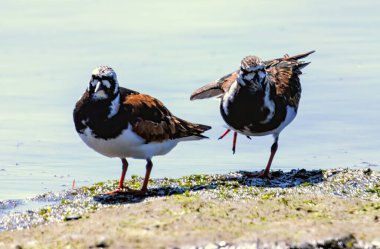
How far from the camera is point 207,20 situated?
1523cm

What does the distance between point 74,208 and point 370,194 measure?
2271 mm

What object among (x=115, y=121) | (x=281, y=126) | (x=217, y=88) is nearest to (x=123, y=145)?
(x=115, y=121)

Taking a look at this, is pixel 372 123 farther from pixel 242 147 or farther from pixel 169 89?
pixel 169 89

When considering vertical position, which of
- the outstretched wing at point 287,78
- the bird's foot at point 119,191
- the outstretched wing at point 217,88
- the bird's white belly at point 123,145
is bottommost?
the bird's foot at point 119,191

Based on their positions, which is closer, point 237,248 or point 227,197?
point 237,248

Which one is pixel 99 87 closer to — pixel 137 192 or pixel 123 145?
pixel 123 145

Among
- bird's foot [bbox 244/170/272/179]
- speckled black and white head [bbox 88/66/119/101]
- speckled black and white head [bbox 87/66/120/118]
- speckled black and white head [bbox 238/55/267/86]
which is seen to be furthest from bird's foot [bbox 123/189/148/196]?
speckled black and white head [bbox 238/55/267/86]

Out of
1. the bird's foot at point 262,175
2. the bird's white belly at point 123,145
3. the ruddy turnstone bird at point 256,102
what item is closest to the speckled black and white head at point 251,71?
the ruddy turnstone bird at point 256,102

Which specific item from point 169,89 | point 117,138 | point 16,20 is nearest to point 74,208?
point 117,138

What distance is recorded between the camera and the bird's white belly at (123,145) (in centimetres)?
799

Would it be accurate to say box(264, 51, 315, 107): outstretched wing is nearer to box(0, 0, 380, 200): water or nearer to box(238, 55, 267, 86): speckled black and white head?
box(238, 55, 267, 86): speckled black and white head

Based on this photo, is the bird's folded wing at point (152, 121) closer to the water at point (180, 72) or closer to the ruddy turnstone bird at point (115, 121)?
the ruddy turnstone bird at point (115, 121)

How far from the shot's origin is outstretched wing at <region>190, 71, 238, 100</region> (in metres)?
9.91

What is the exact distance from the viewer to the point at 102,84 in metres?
8.00
